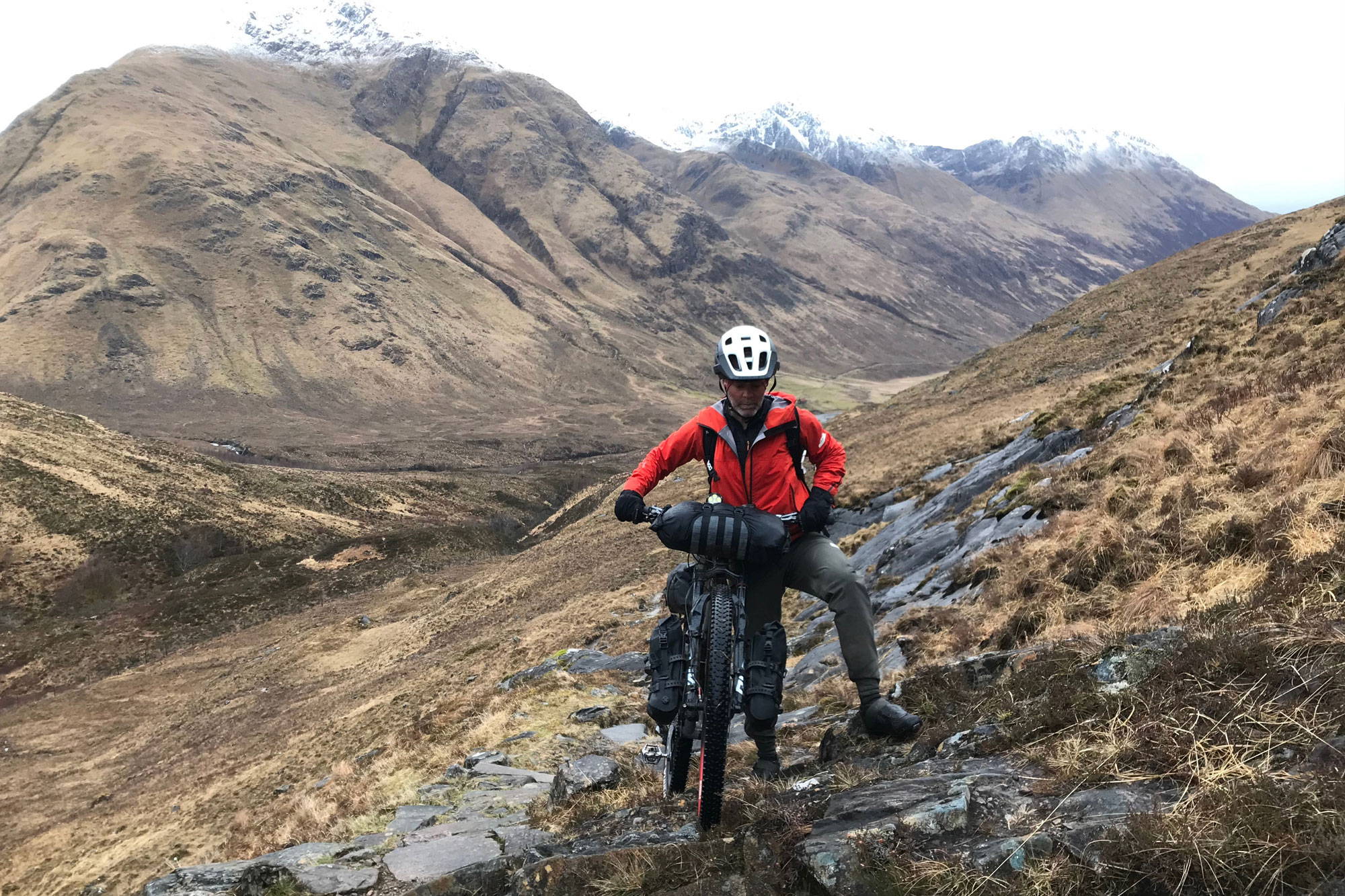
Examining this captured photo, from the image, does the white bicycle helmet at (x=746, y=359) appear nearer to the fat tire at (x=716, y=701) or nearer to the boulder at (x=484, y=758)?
the fat tire at (x=716, y=701)

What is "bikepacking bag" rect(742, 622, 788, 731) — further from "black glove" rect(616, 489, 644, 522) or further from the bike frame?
"black glove" rect(616, 489, 644, 522)

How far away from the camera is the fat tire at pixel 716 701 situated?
503 centimetres

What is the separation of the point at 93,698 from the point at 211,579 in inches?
814

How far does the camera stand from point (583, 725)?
451 inches

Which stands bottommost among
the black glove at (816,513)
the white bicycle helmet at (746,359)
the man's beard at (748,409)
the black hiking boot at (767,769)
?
the black hiking boot at (767,769)

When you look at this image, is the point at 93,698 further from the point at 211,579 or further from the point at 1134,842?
the point at 1134,842

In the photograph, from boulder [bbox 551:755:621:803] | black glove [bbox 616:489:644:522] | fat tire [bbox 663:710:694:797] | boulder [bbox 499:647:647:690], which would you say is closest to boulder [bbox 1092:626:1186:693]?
fat tire [bbox 663:710:694:797]

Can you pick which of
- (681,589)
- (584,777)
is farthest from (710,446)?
(584,777)

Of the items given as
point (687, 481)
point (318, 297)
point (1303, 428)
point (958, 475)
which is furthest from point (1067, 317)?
point (318, 297)

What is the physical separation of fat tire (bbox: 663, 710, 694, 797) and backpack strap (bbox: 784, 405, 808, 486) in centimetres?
235

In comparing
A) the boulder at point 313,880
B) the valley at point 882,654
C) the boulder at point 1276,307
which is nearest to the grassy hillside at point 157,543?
the valley at point 882,654

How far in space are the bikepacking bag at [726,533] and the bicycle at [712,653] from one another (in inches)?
1.1

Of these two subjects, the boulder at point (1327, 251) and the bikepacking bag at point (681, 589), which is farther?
the boulder at point (1327, 251)

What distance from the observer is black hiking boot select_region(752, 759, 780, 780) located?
5918 mm
